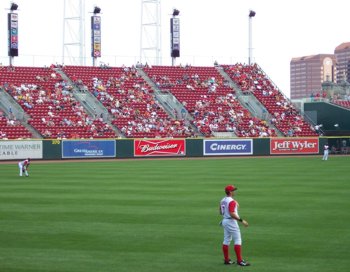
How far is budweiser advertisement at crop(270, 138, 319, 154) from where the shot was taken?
62.6 meters

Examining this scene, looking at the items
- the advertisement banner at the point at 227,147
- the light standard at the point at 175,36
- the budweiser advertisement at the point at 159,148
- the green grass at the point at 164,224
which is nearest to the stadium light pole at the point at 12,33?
the budweiser advertisement at the point at 159,148

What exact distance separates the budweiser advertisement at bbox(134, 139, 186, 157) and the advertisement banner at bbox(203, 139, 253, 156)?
225cm

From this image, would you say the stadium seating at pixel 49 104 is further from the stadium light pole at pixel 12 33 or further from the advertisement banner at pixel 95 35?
the advertisement banner at pixel 95 35

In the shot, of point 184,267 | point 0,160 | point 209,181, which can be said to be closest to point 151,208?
point 184,267

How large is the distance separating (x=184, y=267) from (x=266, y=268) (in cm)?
164

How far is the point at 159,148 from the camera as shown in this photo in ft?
193

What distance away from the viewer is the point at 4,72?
62.6 metres

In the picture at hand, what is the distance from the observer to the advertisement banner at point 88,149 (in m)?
55.2

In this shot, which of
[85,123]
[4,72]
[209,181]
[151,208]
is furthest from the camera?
[4,72]

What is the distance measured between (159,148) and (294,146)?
1300cm

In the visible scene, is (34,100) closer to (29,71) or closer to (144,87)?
(29,71)

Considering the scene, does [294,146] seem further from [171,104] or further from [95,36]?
[95,36]

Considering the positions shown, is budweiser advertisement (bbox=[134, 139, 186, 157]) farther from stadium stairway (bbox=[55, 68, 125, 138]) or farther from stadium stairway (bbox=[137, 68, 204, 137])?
stadium stairway (bbox=[137, 68, 204, 137])

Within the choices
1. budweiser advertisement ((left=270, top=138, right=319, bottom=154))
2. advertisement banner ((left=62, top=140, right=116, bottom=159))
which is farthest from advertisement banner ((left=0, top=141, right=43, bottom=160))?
budweiser advertisement ((left=270, top=138, right=319, bottom=154))
